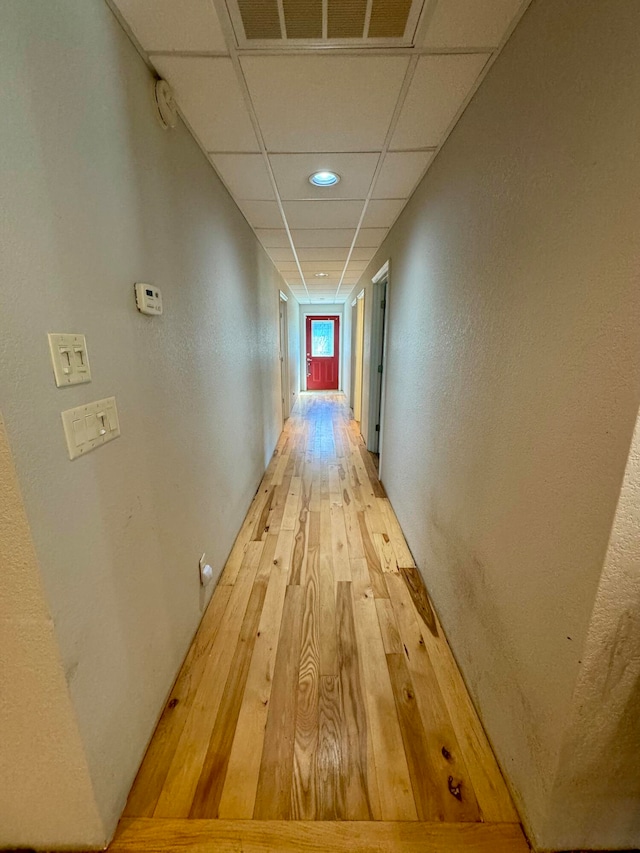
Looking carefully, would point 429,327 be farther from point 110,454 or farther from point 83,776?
point 83,776

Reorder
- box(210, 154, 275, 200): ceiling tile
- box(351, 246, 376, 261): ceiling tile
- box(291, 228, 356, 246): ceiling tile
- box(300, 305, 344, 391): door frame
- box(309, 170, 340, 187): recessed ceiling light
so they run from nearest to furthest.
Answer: box(210, 154, 275, 200): ceiling tile < box(309, 170, 340, 187): recessed ceiling light < box(291, 228, 356, 246): ceiling tile < box(351, 246, 376, 261): ceiling tile < box(300, 305, 344, 391): door frame

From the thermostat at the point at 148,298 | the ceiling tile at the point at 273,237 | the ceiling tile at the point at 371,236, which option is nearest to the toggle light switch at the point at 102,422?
the thermostat at the point at 148,298

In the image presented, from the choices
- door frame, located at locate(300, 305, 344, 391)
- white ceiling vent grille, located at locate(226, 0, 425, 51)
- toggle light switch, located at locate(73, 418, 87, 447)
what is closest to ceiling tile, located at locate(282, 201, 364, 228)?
white ceiling vent grille, located at locate(226, 0, 425, 51)

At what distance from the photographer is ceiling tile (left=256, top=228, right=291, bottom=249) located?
2.93m

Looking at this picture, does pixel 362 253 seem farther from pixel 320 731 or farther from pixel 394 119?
pixel 320 731

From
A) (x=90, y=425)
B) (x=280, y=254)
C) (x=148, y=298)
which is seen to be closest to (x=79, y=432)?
(x=90, y=425)

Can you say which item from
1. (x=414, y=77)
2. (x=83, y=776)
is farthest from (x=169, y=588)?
(x=414, y=77)

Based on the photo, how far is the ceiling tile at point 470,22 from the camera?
3.07ft

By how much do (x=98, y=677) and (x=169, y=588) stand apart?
16.7 inches

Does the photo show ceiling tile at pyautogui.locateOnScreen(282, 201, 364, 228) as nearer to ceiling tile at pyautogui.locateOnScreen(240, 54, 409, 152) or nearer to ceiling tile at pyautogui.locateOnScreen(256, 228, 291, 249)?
ceiling tile at pyautogui.locateOnScreen(256, 228, 291, 249)

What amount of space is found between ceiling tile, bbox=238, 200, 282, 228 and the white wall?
28.1 inches

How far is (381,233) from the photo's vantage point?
3010mm

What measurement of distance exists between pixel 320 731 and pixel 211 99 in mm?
2477

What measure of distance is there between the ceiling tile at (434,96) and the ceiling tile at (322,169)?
0.24 m
